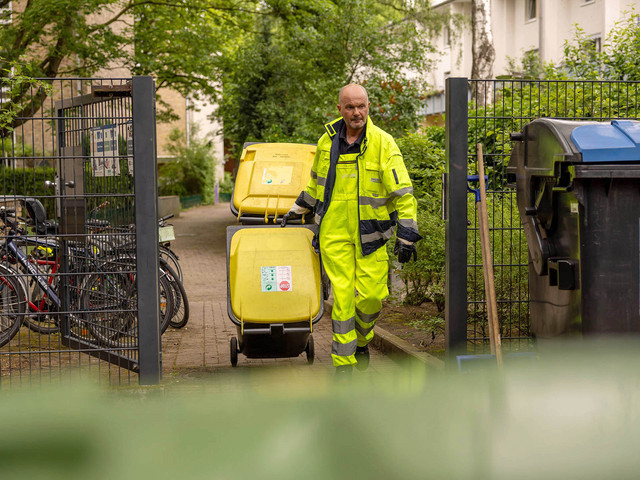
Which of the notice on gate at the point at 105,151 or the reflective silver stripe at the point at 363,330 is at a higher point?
the notice on gate at the point at 105,151

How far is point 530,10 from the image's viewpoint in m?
31.8

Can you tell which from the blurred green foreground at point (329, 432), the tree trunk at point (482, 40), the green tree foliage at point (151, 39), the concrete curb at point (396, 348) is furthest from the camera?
the tree trunk at point (482, 40)

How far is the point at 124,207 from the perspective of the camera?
5.32 m

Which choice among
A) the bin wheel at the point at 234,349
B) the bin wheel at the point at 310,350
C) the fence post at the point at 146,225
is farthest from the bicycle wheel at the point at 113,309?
the bin wheel at the point at 310,350

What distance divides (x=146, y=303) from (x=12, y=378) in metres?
1.01

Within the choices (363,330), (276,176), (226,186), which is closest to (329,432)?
(363,330)

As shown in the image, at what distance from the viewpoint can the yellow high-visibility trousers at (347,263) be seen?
5.29m

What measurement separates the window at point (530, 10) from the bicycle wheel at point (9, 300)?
28.9 metres

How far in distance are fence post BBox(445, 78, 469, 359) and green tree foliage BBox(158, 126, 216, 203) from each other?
1233 inches

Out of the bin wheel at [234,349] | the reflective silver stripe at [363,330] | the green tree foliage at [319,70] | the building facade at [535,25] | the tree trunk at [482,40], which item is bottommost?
the bin wheel at [234,349]

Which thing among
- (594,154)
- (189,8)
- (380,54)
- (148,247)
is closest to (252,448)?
(594,154)

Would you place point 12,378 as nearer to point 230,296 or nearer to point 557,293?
point 230,296

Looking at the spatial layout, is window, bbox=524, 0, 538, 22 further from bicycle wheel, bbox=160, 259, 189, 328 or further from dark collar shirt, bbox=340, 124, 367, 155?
dark collar shirt, bbox=340, 124, 367, 155

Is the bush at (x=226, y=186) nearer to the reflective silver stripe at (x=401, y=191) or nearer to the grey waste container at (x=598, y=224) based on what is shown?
the reflective silver stripe at (x=401, y=191)
